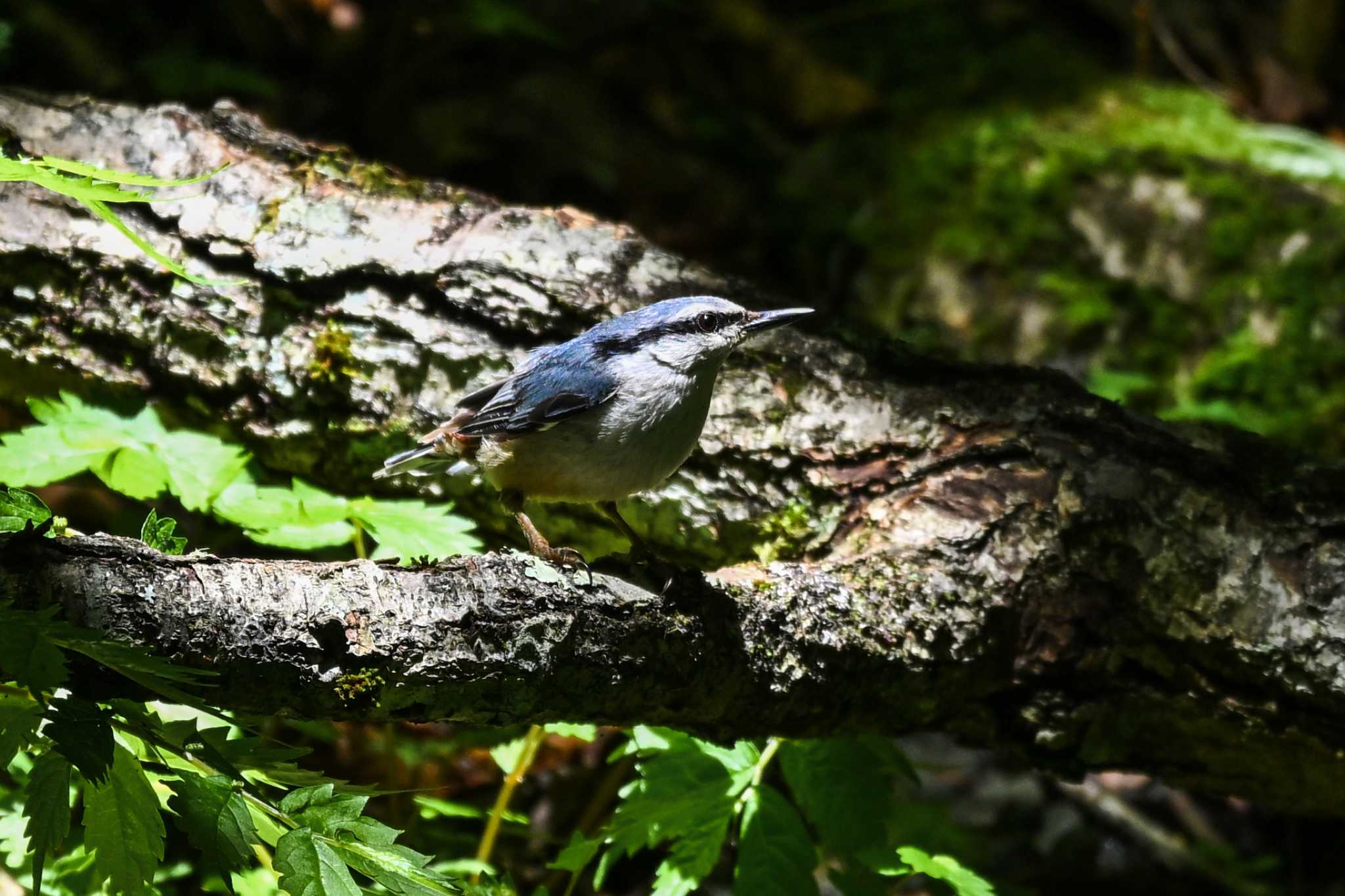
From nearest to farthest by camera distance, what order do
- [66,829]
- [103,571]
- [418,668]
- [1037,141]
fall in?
[66,829], [103,571], [418,668], [1037,141]

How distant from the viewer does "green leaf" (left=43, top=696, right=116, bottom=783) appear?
161 cm

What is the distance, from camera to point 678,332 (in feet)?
9.98

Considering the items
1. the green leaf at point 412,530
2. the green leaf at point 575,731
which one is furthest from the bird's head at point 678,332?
the green leaf at point 575,731

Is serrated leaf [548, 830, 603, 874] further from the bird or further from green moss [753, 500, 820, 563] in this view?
green moss [753, 500, 820, 563]

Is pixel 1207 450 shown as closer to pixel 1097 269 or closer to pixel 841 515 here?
pixel 841 515

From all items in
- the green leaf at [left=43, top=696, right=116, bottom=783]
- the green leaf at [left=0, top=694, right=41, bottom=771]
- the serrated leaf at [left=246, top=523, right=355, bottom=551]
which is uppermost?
the green leaf at [left=43, top=696, right=116, bottom=783]

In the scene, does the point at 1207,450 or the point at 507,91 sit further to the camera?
the point at 507,91

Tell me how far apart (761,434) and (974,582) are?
0.77 meters

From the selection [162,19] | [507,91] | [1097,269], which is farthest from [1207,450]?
[162,19]

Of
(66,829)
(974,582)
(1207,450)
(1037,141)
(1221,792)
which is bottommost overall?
(1221,792)

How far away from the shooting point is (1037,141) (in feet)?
20.2

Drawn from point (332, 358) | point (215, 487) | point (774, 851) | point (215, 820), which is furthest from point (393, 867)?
point (332, 358)

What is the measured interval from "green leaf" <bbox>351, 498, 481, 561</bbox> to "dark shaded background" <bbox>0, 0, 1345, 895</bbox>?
1.52m

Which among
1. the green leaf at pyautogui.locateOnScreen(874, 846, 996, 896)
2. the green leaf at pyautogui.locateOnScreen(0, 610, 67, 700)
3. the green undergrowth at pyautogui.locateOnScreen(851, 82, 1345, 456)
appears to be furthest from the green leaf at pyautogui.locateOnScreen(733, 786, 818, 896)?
the green undergrowth at pyautogui.locateOnScreen(851, 82, 1345, 456)
